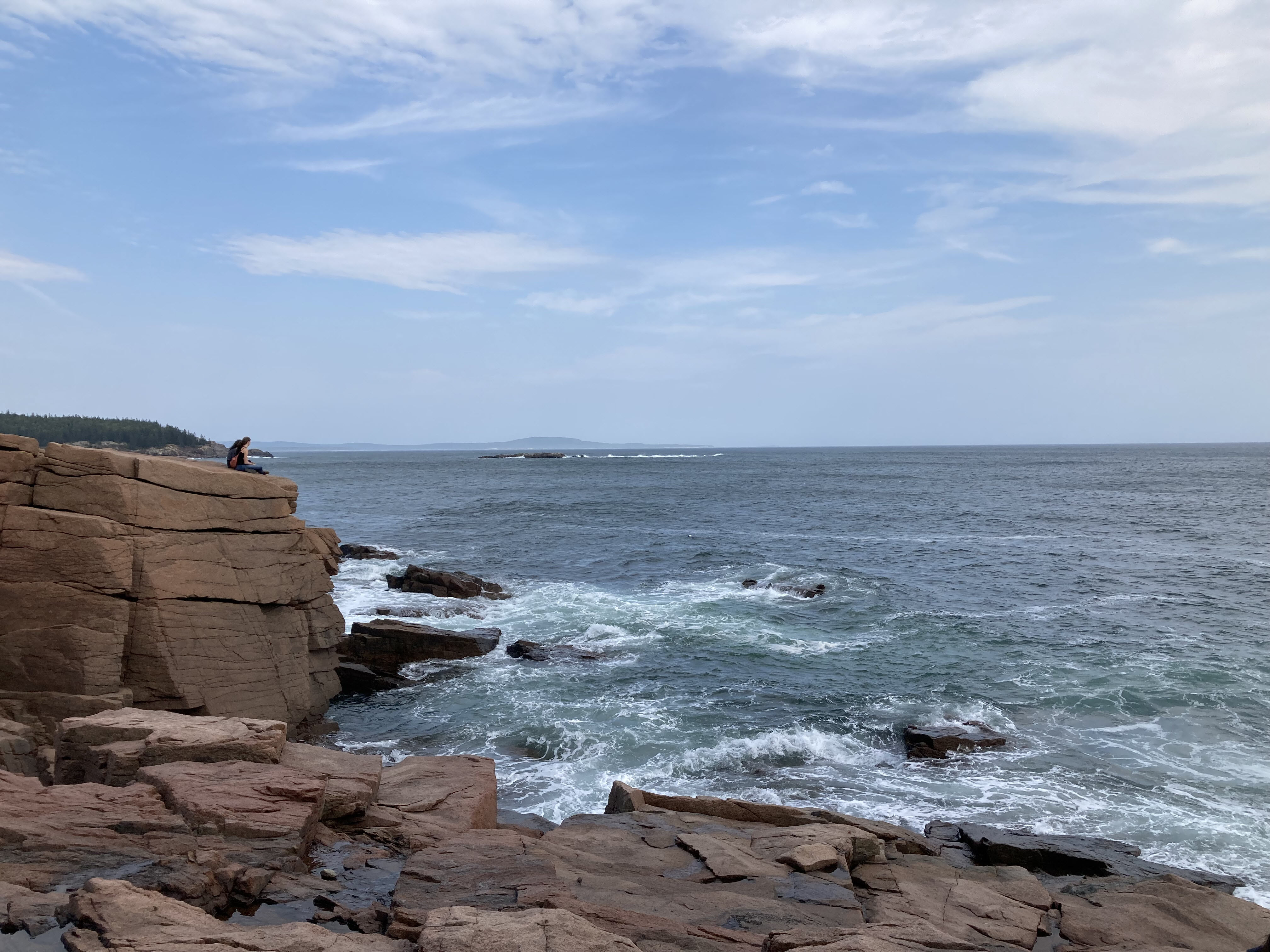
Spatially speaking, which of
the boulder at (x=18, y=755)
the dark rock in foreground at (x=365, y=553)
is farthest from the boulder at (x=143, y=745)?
the dark rock in foreground at (x=365, y=553)

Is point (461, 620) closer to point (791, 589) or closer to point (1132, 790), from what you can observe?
point (791, 589)

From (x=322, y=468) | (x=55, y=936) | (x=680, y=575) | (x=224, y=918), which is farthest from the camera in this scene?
(x=322, y=468)

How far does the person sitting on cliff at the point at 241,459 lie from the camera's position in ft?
65.9

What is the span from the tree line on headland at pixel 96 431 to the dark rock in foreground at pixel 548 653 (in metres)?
84.5

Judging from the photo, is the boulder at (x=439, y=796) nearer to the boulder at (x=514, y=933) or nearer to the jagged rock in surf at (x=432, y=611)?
the boulder at (x=514, y=933)

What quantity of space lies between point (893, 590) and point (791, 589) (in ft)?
15.2

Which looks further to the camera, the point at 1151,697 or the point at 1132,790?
the point at 1151,697

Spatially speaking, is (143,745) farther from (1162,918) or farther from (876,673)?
(876,673)

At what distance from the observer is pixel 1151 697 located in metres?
21.6

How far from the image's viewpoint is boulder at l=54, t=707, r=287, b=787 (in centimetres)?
1092

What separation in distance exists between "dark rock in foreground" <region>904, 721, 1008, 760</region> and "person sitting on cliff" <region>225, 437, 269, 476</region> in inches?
655

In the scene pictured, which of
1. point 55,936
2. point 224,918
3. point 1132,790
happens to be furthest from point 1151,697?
point 55,936

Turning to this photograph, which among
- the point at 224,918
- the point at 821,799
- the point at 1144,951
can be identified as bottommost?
the point at 821,799

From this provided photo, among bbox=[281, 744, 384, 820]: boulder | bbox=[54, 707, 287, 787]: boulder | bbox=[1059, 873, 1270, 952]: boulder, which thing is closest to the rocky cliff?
bbox=[54, 707, 287, 787]: boulder
